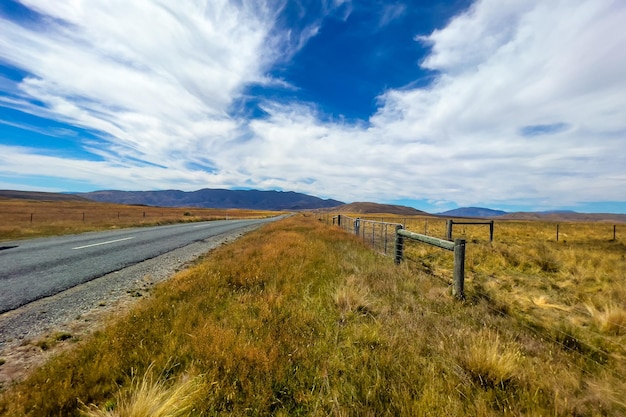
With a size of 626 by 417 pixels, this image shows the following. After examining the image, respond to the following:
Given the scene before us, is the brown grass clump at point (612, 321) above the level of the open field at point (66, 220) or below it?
above

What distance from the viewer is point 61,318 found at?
4645mm

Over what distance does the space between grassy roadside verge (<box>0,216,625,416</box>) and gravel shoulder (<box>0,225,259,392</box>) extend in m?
0.50

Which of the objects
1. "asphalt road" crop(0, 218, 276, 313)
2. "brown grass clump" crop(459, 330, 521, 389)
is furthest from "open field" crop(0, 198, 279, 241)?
"brown grass clump" crop(459, 330, 521, 389)

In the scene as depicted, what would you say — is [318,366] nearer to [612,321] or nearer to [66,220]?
[612,321]

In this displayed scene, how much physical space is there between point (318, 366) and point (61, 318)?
4515mm

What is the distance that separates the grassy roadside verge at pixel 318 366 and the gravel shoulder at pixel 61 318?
1.65 feet

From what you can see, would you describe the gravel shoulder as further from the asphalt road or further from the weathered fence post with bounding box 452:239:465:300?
the weathered fence post with bounding box 452:239:465:300

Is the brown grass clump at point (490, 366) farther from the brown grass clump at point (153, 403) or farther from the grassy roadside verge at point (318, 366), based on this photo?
the brown grass clump at point (153, 403)

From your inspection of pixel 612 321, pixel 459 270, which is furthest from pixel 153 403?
pixel 612 321

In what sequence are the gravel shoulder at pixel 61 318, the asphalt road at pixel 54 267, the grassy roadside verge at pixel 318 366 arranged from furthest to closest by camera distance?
the asphalt road at pixel 54 267
the gravel shoulder at pixel 61 318
the grassy roadside verge at pixel 318 366

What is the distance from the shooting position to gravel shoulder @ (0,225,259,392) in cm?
341

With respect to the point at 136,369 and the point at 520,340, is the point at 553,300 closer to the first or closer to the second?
the point at 520,340

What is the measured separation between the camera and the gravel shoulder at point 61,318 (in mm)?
3414

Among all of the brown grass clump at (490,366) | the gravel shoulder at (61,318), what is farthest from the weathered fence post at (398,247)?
the gravel shoulder at (61,318)
